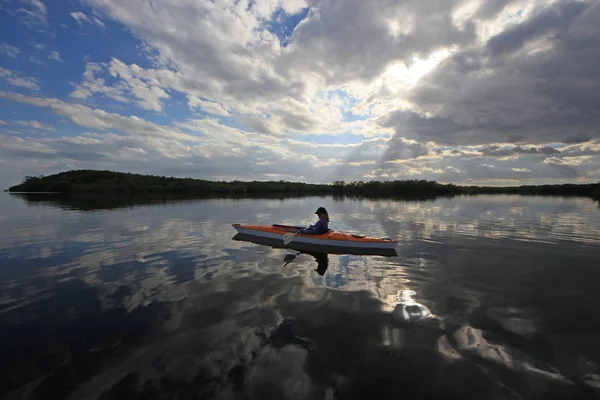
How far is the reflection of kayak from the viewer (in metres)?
13.5

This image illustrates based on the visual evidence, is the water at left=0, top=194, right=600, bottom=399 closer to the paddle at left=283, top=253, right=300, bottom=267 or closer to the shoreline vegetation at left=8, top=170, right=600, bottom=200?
the paddle at left=283, top=253, right=300, bottom=267

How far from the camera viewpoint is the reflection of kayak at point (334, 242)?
44.3ft

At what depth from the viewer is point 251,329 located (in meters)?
6.30

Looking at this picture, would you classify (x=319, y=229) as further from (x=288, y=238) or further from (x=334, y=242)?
(x=288, y=238)

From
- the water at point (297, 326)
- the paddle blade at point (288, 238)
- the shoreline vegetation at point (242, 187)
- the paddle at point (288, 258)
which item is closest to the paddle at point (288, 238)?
the paddle blade at point (288, 238)

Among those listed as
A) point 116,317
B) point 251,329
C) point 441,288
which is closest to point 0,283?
point 116,317

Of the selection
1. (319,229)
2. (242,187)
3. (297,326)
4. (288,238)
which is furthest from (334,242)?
(242,187)

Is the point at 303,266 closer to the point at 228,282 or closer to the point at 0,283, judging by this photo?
the point at 228,282

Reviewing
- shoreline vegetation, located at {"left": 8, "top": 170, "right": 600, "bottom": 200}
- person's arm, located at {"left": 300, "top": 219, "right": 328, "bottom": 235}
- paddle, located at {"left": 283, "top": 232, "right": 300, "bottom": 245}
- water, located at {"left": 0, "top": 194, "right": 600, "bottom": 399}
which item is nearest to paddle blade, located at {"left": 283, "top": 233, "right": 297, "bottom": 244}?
paddle, located at {"left": 283, "top": 232, "right": 300, "bottom": 245}

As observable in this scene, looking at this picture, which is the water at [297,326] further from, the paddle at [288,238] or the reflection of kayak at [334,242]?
the paddle at [288,238]

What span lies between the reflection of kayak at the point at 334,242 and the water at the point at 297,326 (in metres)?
1.10

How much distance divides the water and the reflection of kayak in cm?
110

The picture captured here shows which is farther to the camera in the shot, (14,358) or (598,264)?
(598,264)

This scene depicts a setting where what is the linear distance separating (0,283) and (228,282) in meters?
6.95
